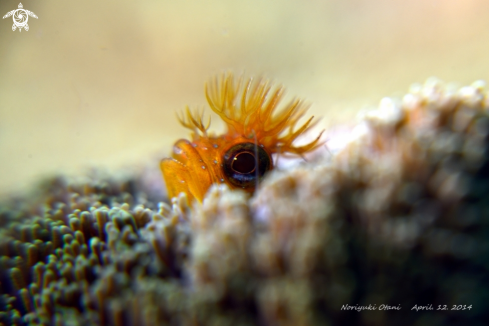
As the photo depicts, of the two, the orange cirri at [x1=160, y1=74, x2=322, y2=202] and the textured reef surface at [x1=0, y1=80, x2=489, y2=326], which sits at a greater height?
the orange cirri at [x1=160, y1=74, x2=322, y2=202]

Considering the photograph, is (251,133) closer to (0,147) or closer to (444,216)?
(444,216)

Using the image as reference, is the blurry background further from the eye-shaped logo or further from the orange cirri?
the orange cirri

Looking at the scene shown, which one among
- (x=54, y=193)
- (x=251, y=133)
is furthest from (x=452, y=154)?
(x=54, y=193)

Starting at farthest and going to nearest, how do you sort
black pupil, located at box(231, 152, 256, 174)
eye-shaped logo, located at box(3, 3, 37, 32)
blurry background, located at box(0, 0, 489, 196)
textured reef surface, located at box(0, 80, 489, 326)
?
blurry background, located at box(0, 0, 489, 196) → eye-shaped logo, located at box(3, 3, 37, 32) → black pupil, located at box(231, 152, 256, 174) → textured reef surface, located at box(0, 80, 489, 326)

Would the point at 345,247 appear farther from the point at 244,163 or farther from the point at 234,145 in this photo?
the point at 234,145

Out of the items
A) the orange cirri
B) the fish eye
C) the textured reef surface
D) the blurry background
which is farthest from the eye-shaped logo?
the textured reef surface

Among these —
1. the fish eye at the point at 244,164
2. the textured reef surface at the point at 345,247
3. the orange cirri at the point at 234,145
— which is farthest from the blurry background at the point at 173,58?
the textured reef surface at the point at 345,247

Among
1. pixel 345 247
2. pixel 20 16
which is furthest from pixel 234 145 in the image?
pixel 20 16
